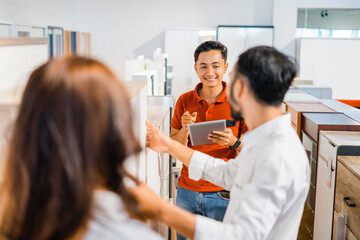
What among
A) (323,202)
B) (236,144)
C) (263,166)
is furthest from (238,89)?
(323,202)

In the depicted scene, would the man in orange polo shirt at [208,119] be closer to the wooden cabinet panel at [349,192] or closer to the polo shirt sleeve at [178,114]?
the polo shirt sleeve at [178,114]

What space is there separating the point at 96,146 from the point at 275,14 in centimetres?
944

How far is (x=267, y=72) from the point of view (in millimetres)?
1309

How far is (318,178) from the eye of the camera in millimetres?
3406

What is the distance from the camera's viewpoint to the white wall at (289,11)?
9570 millimetres

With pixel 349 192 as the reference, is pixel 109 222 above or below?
above

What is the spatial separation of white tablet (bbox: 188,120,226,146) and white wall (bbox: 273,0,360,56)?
7960 mm

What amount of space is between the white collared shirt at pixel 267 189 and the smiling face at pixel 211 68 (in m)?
0.96

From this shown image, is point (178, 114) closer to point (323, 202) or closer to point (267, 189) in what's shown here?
point (267, 189)

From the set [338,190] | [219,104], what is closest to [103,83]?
[219,104]

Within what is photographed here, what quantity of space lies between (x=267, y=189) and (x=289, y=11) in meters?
9.07

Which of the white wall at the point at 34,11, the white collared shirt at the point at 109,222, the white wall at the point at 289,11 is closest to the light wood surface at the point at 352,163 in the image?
the white collared shirt at the point at 109,222

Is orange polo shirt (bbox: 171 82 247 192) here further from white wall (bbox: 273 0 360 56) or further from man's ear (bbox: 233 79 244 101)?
white wall (bbox: 273 0 360 56)

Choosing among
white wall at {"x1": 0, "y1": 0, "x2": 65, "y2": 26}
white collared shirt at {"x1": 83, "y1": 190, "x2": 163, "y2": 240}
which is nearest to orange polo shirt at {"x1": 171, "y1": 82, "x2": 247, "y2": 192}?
white collared shirt at {"x1": 83, "y1": 190, "x2": 163, "y2": 240}
